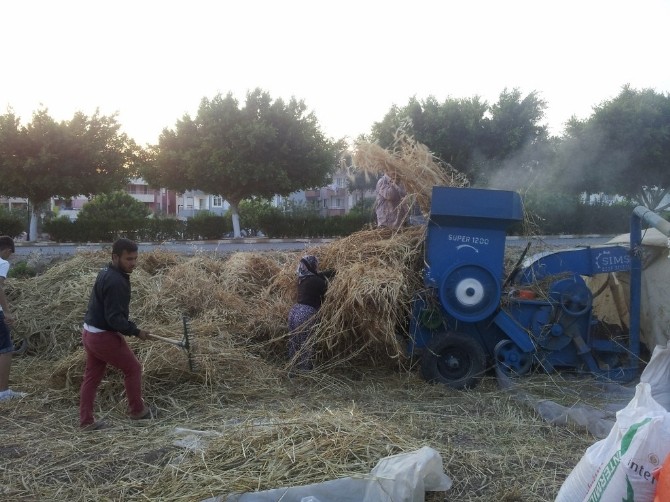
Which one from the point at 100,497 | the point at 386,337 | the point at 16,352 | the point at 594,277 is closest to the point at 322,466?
the point at 100,497

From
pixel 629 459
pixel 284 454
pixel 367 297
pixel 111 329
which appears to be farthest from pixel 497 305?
pixel 629 459

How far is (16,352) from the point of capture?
25.1ft

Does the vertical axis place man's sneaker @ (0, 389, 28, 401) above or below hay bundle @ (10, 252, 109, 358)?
below

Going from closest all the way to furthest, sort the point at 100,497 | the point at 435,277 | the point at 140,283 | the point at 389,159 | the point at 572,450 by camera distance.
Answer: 1. the point at 100,497
2. the point at 572,450
3. the point at 435,277
4. the point at 389,159
5. the point at 140,283

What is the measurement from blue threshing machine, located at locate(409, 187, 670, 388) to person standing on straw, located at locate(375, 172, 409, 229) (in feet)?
2.35

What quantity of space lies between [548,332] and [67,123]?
24729 millimetres

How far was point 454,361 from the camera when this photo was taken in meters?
6.41

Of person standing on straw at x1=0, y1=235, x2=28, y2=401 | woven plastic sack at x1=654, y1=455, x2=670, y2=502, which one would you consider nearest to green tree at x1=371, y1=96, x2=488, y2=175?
person standing on straw at x1=0, y1=235, x2=28, y2=401

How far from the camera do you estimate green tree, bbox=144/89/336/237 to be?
91.6 ft

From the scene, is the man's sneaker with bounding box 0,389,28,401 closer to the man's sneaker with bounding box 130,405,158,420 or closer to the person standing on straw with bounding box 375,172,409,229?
the man's sneaker with bounding box 130,405,158,420

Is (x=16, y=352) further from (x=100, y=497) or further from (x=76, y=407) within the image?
(x=100, y=497)

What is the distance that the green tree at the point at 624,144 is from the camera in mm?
26141

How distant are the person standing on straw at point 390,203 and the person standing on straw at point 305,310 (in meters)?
0.95

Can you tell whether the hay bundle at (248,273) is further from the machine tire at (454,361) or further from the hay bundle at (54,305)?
the machine tire at (454,361)
